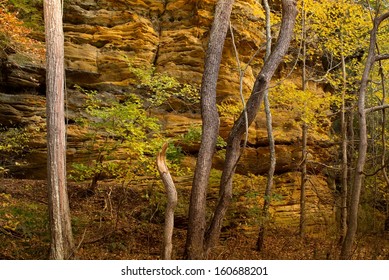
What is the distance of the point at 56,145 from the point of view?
809 centimetres

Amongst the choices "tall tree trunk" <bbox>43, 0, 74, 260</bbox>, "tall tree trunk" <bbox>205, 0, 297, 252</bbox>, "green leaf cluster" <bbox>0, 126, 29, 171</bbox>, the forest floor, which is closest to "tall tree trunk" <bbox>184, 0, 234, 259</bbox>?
"tall tree trunk" <bbox>205, 0, 297, 252</bbox>

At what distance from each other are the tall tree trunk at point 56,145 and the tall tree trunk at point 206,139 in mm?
2560

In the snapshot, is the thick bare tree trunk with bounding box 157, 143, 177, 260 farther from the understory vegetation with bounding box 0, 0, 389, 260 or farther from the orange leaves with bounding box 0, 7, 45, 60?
the orange leaves with bounding box 0, 7, 45, 60

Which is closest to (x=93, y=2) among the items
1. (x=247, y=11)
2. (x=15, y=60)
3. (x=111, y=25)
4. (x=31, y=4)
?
(x=111, y=25)

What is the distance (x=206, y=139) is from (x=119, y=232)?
4015 millimetres

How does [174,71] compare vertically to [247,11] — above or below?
below

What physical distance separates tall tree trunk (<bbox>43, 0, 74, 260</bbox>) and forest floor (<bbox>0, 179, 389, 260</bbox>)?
17.6 inches

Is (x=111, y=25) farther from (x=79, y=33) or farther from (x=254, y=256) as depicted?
(x=254, y=256)

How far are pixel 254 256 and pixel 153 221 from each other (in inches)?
130

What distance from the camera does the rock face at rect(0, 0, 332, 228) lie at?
15.4 m

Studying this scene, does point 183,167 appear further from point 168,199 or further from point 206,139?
point 168,199

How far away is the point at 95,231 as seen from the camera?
34.3 ft

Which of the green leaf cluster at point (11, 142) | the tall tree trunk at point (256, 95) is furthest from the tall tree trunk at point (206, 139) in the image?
the green leaf cluster at point (11, 142)
